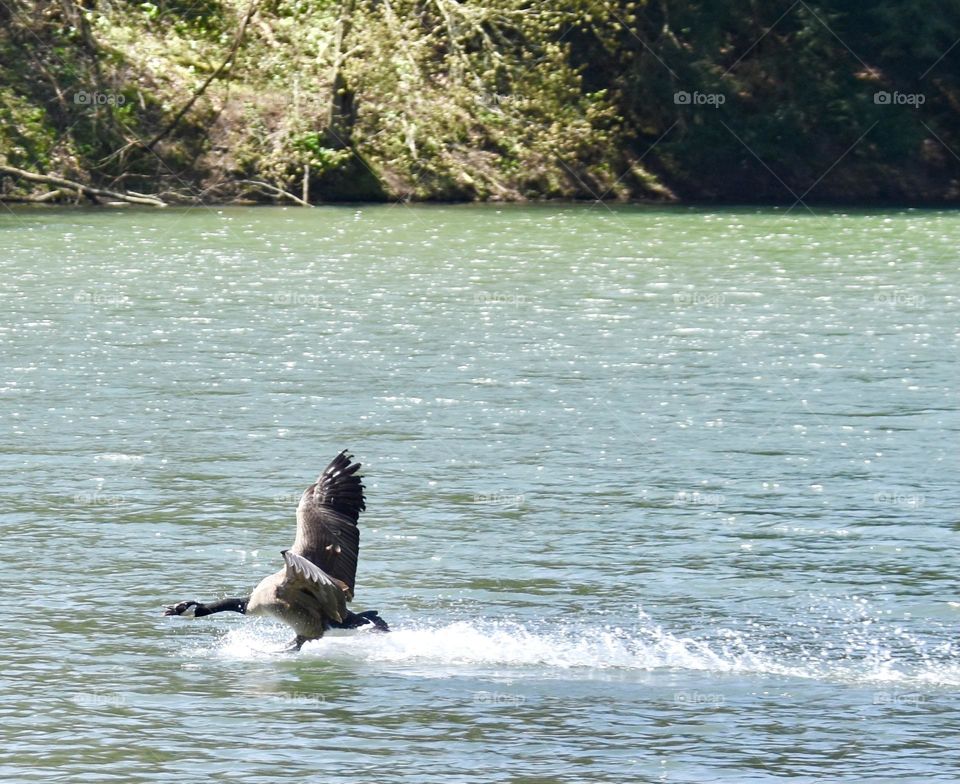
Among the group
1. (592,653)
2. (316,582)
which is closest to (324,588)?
(316,582)

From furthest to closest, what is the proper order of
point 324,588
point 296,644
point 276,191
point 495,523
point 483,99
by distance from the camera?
point 483,99
point 276,191
point 495,523
point 296,644
point 324,588

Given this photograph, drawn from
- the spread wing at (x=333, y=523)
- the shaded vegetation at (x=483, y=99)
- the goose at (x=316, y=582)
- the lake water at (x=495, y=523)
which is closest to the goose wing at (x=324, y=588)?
the goose at (x=316, y=582)

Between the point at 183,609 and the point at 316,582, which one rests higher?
the point at 316,582

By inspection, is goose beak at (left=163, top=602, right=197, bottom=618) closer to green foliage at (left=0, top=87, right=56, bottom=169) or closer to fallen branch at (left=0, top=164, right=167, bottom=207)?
fallen branch at (left=0, top=164, right=167, bottom=207)

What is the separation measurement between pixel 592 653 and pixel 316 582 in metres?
1.71

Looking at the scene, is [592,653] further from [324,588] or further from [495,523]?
[495,523]

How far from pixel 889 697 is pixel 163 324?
14.3 metres

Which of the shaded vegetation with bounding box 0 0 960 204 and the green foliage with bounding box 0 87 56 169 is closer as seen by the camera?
the green foliage with bounding box 0 87 56 169

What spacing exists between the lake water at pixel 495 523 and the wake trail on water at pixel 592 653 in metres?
0.03

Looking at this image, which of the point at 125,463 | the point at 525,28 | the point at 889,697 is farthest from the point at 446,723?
the point at 525,28

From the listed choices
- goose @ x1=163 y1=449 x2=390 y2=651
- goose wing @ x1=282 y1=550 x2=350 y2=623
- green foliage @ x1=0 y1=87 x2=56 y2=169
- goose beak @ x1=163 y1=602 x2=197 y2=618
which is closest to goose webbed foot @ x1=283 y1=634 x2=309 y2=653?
goose @ x1=163 y1=449 x2=390 y2=651

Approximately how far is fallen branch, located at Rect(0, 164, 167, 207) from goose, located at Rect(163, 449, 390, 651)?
27.3 metres

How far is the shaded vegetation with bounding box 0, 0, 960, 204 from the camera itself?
37688 millimetres

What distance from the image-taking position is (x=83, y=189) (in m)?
36.4
